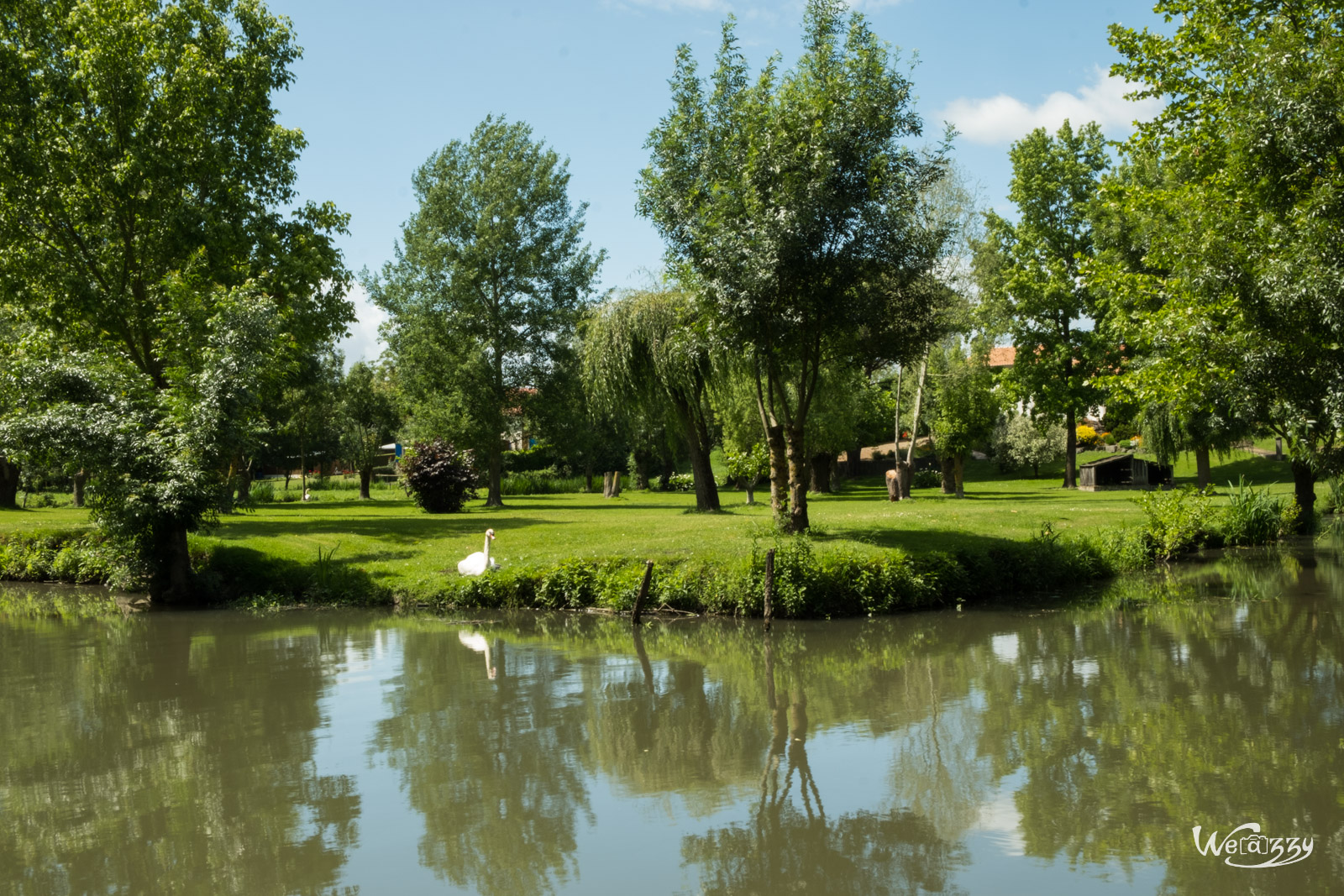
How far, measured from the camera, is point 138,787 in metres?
8.23

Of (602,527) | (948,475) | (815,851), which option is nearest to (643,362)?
(602,527)

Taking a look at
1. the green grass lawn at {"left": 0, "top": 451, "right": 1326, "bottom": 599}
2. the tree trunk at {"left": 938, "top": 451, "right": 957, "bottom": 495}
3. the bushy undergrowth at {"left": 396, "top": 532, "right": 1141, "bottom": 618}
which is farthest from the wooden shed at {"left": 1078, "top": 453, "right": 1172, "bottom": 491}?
the bushy undergrowth at {"left": 396, "top": 532, "right": 1141, "bottom": 618}

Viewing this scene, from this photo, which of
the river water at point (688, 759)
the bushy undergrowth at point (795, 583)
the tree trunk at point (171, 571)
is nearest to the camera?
the river water at point (688, 759)

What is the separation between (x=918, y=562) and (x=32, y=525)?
20.4 metres

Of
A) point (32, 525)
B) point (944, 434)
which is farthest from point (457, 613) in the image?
point (944, 434)

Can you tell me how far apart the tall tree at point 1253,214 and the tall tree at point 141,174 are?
17.3 metres

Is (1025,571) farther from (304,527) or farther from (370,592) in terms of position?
(304,527)

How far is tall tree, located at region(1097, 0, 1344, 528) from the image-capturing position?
14414 mm

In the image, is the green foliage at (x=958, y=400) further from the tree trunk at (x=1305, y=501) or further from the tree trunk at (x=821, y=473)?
the tree trunk at (x=1305, y=501)

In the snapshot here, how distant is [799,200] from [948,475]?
2662 centimetres

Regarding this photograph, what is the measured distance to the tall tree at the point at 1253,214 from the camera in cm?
1441

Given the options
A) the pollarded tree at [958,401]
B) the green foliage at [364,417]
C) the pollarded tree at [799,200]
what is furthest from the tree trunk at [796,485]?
the green foliage at [364,417]

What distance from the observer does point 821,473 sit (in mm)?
45500

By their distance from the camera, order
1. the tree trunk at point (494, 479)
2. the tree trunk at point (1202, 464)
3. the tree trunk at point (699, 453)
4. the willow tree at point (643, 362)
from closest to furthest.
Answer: the willow tree at point (643, 362), the tree trunk at point (699, 453), the tree trunk at point (494, 479), the tree trunk at point (1202, 464)
